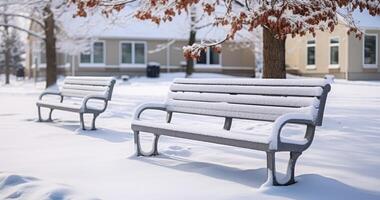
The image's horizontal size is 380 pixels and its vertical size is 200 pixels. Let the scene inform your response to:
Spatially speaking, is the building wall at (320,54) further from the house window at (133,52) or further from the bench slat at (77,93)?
the bench slat at (77,93)

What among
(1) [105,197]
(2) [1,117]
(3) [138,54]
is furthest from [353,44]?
(1) [105,197]

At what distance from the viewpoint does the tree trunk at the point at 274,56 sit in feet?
32.0

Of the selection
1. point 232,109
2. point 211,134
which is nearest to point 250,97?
point 232,109

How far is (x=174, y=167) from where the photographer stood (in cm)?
647

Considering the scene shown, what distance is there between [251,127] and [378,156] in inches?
114

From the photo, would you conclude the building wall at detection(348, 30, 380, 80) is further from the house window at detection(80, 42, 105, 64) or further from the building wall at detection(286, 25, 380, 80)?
the house window at detection(80, 42, 105, 64)

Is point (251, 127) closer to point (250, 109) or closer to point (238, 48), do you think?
point (250, 109)

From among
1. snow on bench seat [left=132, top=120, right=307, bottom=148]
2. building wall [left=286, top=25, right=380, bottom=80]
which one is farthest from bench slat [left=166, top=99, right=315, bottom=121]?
building wall [left=286, top=25, right=380, bottom=80]

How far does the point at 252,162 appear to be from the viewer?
6723mm

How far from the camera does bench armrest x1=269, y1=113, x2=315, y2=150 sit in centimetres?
523

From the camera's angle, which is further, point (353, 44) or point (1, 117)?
point (353, 44)

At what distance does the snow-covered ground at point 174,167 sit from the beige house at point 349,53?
2222cm

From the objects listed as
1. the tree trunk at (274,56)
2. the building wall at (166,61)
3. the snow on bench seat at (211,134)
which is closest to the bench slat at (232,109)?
the snow on bench seat at (211,134)

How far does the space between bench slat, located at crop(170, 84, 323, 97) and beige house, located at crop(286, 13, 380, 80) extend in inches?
946
